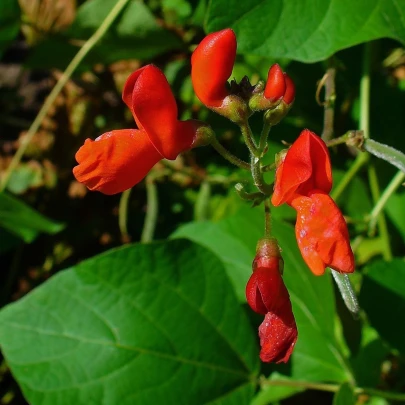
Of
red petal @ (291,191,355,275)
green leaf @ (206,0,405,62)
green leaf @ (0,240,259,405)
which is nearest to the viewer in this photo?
red petal @ (291,191,355,275)

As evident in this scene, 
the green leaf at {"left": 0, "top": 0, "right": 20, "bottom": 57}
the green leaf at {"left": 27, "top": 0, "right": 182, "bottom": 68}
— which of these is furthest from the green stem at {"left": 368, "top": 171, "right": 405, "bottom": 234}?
the green leaf at {"left": 0, "top": 0, "right": 20, "bottom": 57}

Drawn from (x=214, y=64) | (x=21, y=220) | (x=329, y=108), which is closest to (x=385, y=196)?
(x=329, y=108)

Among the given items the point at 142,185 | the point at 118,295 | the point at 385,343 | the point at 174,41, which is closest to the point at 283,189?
the point at 118,295

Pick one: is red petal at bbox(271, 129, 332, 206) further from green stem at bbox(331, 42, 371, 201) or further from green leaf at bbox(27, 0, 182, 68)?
green leaf at bbox(27, 0, 182, 68)

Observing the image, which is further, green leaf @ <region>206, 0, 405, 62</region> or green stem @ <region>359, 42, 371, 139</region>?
green stem @ <region>359, 42, 371, 139</region>

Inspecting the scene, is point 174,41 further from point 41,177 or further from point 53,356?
point 53,356

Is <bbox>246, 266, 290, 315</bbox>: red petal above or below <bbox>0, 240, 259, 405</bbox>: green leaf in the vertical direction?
above

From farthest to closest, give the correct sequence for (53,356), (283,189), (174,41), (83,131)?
(83,131), (174,41), (53,356), (283,189)

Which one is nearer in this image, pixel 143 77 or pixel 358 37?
pixel 143 77
